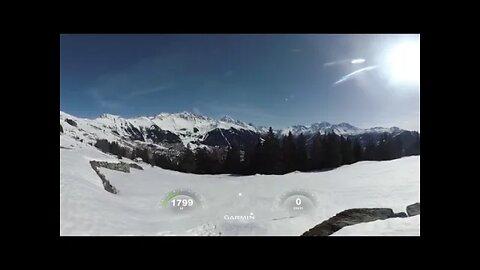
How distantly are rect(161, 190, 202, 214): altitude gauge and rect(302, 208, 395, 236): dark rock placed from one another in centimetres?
Answer: 84

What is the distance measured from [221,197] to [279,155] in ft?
1.77

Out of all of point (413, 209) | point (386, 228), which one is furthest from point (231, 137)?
point (413, 209)

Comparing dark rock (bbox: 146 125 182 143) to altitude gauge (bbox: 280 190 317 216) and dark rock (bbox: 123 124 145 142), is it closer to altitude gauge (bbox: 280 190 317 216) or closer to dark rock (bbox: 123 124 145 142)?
dark rock (bbox: 123 124 145 142)

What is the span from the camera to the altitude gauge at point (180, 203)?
12.2 ft

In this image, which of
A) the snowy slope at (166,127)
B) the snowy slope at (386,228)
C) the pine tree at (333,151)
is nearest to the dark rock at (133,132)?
the snowy slope at (166,127)

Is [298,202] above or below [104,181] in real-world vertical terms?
below

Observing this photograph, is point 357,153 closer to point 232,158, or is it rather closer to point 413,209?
point 413,209

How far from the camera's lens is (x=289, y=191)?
376cm

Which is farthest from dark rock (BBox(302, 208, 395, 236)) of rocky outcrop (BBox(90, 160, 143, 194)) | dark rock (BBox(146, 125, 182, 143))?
rocky outcrop (BBox(90, 160, 143, 194))

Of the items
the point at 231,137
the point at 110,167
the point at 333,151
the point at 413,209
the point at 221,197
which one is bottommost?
the point at 413,209

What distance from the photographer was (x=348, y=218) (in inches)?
147

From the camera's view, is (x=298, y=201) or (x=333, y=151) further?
(x=333, y=151)

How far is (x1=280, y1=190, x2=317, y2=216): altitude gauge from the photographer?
3.73 meters

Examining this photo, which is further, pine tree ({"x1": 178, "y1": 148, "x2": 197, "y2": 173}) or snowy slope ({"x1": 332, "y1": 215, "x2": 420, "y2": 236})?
pine tree ({"x1": 178, "y1": 148, "x2": 197, "y2": 173})
